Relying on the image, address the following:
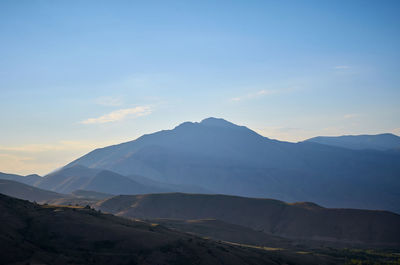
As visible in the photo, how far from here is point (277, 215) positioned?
Result: 90.0 metres

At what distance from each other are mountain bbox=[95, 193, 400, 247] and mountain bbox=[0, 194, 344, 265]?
1591 inches

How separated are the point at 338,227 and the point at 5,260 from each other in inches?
2623

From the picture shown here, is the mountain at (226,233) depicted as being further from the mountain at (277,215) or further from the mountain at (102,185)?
the mountain at (102,185)

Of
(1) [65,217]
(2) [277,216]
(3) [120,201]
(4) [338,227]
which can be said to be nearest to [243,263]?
(1) [65,217]

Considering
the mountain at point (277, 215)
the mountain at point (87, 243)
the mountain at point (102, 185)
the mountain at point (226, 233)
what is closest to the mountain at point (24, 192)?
the mountain at point (277, 215)

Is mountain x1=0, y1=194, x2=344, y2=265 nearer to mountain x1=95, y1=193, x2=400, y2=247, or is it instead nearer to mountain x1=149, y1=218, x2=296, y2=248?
mountain x1=149, y1=218, x2=296, y2=248

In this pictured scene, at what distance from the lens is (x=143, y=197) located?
103000mm

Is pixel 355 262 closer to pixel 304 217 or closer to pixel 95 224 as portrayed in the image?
pixel 95 224

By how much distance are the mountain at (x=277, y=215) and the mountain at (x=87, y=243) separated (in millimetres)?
40416

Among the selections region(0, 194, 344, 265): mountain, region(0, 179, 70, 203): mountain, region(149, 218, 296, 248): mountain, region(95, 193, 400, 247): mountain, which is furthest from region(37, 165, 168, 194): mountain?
region(0, 194, 344, 265): mountain

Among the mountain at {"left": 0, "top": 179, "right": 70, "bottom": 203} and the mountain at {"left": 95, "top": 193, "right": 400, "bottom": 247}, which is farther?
the mountain at {"left": 0, "top": 179, "right": 70, "bottom": 203}

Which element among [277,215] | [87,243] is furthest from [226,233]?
[87,243]

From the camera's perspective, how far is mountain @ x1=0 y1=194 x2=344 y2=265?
29750mm

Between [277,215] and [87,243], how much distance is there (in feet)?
203
